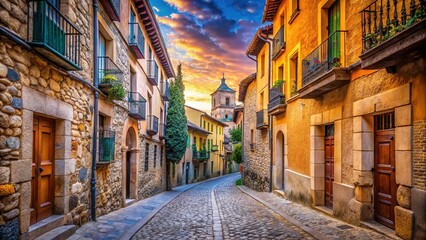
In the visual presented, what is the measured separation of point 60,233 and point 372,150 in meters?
6.41

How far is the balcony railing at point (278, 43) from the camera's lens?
1437 centimetres

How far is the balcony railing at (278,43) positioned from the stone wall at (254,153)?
183 inches

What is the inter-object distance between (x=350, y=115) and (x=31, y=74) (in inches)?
262

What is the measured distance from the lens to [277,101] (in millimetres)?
14445

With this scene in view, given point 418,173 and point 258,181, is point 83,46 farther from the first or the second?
point 258,181

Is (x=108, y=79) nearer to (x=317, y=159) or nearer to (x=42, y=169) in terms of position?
(x=42, y=169)

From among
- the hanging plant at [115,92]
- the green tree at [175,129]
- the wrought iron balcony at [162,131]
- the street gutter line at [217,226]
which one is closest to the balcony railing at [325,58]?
the street gutter line at [217,226]

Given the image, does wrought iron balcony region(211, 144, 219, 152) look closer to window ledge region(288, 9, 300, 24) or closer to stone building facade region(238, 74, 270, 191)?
stone building facade region(238, 74, 270, 191)

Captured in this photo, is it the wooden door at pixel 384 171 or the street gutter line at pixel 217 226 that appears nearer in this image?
the wooden door at pixel 384 171

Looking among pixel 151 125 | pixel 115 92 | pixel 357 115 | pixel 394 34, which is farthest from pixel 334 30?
pixel 151 125

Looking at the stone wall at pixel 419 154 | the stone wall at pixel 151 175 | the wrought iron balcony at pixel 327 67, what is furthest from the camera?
the stone wall at pixel 151 175

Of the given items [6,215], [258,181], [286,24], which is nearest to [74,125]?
[6,215]

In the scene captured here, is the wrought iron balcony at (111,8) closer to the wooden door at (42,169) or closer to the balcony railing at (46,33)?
the balcony railing at (46,33)

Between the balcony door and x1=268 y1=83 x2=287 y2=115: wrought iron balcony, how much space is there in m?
4.70
